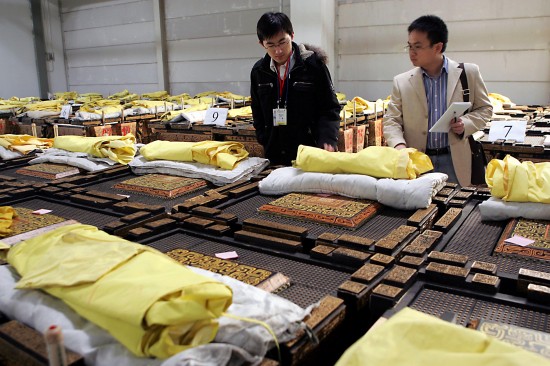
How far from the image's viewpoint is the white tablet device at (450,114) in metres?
2.45

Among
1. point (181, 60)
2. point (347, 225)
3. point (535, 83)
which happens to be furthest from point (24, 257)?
point (181, 60)

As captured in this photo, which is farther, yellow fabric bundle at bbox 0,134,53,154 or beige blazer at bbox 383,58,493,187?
yellow fabric bundle at bbox 0,134,53,154

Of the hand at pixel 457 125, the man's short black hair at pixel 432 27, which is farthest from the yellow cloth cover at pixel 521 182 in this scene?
the man's short black hair at pixel 432 27

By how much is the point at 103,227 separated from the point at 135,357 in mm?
1119

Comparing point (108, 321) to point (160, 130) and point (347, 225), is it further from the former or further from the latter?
point (160, 130)

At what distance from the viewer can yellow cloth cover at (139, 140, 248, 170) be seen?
2.83 m

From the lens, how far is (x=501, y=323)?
1.19m

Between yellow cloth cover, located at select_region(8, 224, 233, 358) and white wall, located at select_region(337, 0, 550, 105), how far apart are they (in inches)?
280

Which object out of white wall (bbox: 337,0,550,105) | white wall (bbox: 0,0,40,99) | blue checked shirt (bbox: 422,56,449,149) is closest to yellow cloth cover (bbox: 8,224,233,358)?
blue checked shirt (bbox: 422,56,449,149)

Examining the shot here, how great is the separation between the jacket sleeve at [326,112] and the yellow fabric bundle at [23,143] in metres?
2.51

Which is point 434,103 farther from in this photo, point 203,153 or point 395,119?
point 203,153

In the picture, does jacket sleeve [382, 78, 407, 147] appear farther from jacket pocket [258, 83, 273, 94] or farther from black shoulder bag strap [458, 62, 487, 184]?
jacket pocket [258, 83, 273, 94]

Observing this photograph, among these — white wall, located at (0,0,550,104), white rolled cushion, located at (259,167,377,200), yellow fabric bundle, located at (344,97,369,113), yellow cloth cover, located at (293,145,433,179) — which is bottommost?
white rolled cushion, located at (259,167,377,200)

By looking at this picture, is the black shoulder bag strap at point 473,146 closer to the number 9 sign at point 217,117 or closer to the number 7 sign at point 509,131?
the number 7 sign at point 509,131
